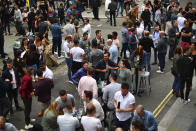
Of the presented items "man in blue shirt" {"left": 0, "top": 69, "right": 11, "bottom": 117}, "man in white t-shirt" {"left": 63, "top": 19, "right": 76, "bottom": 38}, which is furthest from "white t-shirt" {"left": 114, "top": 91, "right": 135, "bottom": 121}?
"man in white t-shirt" {"left": 63, "top": 19, "right": 76, "bottom": 38}

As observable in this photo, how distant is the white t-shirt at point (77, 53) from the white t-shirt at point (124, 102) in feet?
12.6

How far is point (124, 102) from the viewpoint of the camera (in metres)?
7.49

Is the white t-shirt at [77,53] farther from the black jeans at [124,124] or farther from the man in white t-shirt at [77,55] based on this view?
the black jeans at [124,124]

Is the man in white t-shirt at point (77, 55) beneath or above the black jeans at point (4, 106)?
above

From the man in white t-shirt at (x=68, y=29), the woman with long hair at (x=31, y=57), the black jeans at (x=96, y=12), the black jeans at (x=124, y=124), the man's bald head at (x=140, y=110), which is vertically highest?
the black jeans at (x=96, y=12)

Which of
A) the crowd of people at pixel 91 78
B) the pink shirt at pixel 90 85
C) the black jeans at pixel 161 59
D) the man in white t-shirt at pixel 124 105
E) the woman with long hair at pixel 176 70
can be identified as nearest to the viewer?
the crowd of people at pixel 91 78

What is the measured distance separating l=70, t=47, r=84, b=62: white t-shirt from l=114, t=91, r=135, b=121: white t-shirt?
3846 millimetres

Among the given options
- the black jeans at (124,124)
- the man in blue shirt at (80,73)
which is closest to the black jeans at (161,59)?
the man in blue shirt at (80,73)

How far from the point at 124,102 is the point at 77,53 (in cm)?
415

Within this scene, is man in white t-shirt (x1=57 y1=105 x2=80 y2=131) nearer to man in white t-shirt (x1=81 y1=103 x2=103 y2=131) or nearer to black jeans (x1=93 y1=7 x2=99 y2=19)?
man in white t-shirt (x1=81 y1=103 x2=103 y2=131)

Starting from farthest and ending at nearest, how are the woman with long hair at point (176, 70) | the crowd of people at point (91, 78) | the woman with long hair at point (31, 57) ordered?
the woman with long hair at point (31, 57)
the woman with long hair at point (176, 70)
the crowd of people at point (91, 78)

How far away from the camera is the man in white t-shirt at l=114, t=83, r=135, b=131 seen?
7.45m

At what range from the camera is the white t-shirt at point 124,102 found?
747 cm

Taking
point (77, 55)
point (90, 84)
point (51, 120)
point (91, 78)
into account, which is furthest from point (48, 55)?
point (51, 120)
